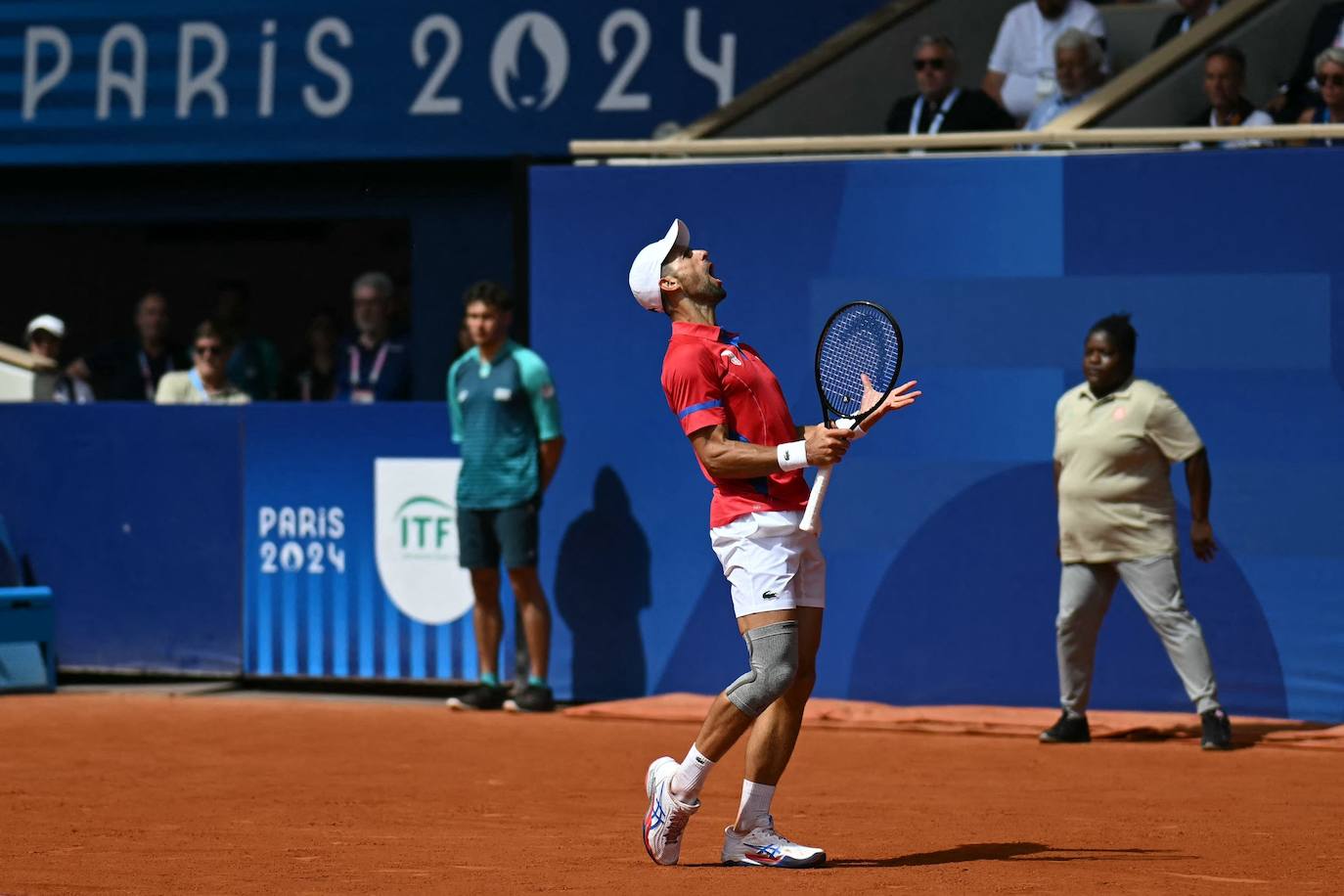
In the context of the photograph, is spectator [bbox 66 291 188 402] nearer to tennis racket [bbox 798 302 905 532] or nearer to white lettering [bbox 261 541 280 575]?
white lettering [bbox 261 541 280 575]

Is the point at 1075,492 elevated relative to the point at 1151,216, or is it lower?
lower

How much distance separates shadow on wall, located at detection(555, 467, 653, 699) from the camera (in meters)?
12.0

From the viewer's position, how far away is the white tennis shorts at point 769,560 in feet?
22.6

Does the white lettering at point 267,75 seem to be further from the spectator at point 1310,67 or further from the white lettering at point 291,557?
the spectator at point 1310,67

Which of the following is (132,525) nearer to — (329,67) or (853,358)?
(329,67)

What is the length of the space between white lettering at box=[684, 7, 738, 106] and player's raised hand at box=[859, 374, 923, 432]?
30.6 feet

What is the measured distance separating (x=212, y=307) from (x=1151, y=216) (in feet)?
41.6

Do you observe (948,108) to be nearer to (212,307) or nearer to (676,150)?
(676,150)

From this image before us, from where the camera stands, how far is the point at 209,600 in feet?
43.0

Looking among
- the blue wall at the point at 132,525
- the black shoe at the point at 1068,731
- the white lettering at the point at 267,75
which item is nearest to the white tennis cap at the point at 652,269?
the black shoe at the point at 1068,731

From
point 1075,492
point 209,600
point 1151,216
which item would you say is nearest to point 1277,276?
point 1151,216

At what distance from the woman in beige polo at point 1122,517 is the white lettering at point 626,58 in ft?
20.8

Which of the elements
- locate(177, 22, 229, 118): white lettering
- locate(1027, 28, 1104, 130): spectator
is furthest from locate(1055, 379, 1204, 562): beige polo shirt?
locate(177, 22, 229, 118): white lettering

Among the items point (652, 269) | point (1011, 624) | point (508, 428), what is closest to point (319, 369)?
point (508, 428)
